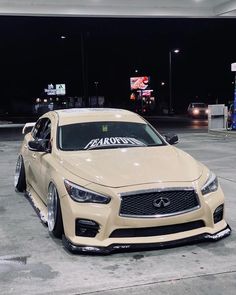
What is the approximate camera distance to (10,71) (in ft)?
339

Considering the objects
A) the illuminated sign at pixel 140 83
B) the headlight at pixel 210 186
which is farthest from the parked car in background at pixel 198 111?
the illuminated sign at pixel 140 83

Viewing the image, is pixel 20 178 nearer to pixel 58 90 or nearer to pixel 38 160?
pixel 38 160

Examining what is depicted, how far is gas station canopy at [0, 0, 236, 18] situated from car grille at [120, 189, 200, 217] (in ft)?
59.6

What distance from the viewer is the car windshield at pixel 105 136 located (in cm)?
659

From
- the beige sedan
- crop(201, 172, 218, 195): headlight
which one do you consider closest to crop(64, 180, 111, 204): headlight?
the beige sedan

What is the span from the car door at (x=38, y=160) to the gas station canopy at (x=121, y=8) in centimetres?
1501

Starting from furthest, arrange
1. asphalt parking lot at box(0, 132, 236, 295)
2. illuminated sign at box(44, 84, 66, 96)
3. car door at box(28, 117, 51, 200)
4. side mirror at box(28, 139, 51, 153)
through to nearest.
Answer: illuminated sign at box(44, 84, 66, 96), car door at box(28, 117, 51, 200), side mirror at box(28, 139, 51, 153), asphalt parking lot at box(0, 132, 236, 295)

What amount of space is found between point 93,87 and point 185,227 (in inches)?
4479

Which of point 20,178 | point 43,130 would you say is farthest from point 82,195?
point 20,178

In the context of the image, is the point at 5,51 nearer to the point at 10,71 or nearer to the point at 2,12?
the point at 10,71

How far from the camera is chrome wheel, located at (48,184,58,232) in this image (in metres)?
5.70

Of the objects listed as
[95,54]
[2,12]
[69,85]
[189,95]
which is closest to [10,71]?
[69,85]

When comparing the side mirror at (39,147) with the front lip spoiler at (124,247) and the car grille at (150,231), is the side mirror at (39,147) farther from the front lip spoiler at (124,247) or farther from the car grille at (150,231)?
the car grille at (150,231)

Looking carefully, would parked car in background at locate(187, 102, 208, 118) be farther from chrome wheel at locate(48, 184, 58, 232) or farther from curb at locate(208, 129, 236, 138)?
chrome wheel at locate(48, 184, 58, 232)
